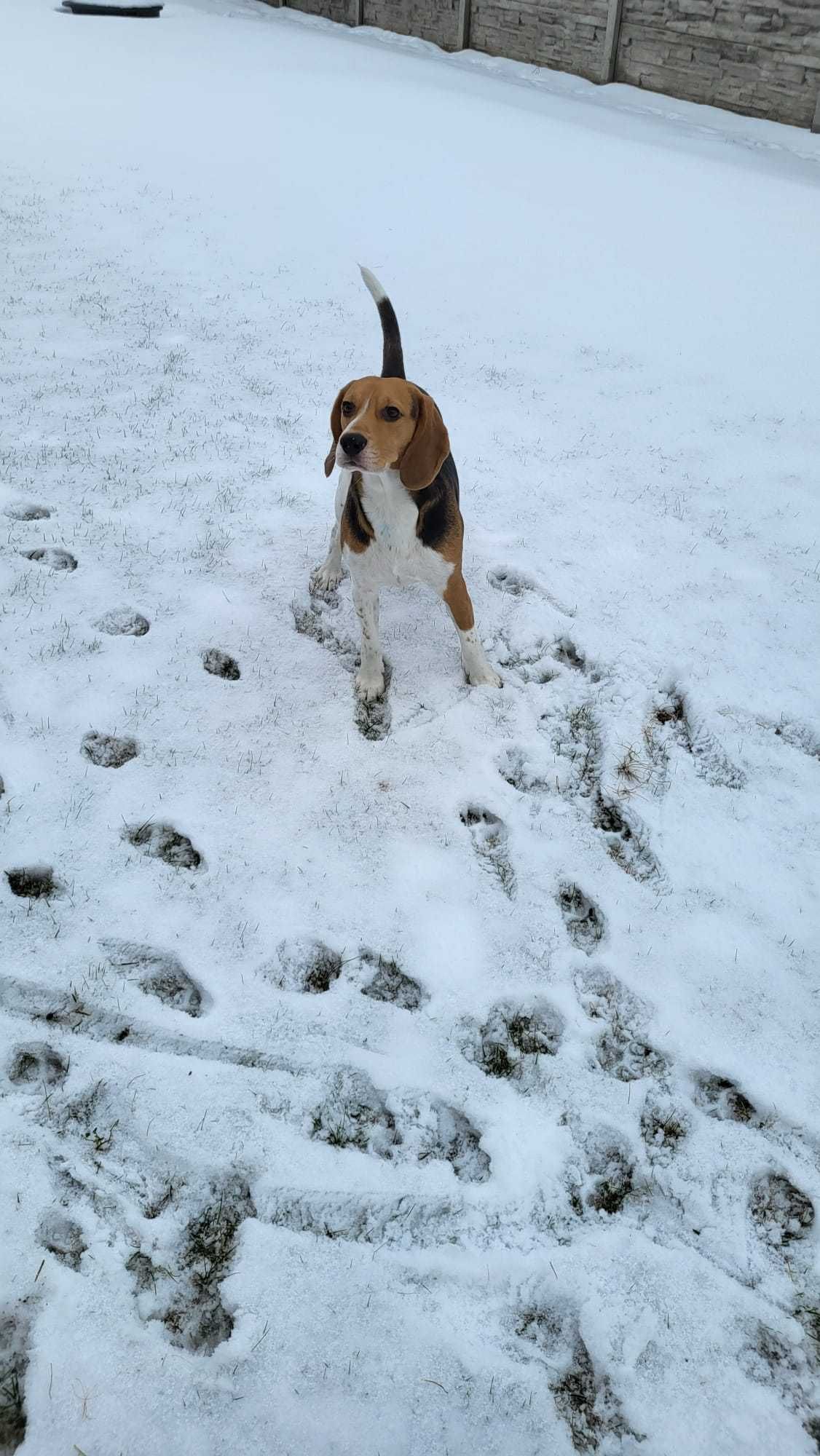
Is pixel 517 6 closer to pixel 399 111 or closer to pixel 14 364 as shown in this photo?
pixel 399 111

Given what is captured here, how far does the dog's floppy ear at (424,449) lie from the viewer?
3.39m

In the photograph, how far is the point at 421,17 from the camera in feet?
55.8

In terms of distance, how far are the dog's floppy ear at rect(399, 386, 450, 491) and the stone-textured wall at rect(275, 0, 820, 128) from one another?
12.1 m

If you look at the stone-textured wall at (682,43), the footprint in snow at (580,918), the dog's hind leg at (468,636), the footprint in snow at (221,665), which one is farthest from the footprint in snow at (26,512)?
the stone-textured wall at (682,43)

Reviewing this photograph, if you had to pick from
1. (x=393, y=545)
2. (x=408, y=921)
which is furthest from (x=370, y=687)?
(x=408, y=921)

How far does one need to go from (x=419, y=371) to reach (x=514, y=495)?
2218 mm

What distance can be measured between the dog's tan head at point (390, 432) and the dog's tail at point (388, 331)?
1.84ft

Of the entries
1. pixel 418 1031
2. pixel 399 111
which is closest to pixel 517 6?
pixel 399 111

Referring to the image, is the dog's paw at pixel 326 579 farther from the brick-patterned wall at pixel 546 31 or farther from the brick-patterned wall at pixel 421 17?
the brick-patterned wall at pixel 421 17

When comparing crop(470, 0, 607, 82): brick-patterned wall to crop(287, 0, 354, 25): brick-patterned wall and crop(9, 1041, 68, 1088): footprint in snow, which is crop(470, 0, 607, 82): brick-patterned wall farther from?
crop(9, 1041, 68, 1088): footprint in snow

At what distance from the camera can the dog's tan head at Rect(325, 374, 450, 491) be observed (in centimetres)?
323

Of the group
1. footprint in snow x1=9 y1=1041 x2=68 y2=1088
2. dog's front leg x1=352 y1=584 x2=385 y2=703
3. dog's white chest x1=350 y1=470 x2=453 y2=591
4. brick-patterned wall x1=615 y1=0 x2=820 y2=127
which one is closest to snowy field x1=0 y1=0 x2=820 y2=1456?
footprint in snow x1=9 y1=1041 x2=68 y2=1088

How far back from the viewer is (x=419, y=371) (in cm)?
714

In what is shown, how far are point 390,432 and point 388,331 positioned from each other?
1.01 m
